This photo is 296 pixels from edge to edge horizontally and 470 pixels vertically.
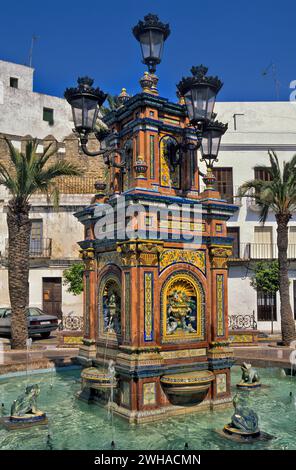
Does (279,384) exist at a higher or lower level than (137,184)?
lower

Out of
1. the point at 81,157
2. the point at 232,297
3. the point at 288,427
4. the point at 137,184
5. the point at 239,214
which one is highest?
the point at 81,157

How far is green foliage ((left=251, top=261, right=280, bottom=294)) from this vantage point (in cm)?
2328

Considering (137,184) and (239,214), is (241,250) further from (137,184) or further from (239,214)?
(137,184)

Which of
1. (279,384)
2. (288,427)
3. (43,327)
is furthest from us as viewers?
(43,327)

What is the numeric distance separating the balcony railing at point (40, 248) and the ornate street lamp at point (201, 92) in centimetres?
1939

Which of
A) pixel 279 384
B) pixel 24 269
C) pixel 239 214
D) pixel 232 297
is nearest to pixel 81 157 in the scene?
pixel 239 214

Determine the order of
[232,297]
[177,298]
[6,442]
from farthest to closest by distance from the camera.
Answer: [232,297]
[177,298]
[6,442]

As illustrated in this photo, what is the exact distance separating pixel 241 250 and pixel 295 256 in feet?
9.56

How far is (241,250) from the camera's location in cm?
2581

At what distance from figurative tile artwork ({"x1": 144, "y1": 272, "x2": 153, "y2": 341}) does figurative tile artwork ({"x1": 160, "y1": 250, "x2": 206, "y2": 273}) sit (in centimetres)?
40

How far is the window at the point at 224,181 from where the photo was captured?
87.8 ft

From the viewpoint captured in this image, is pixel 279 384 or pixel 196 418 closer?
pixel 196 418

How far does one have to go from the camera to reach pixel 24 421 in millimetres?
7395

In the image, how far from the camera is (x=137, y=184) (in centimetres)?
780
